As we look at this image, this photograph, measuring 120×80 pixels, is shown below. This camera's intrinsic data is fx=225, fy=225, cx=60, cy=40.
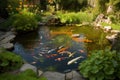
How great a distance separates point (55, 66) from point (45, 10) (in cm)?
1448

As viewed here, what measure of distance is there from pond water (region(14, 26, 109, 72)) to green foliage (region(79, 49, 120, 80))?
2.06 meters

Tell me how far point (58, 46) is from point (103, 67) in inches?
211

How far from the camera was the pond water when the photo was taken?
1001 cm

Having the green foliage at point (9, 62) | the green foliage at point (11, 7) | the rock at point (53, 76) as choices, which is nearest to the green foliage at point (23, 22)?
the green foliage at point (11, 7)

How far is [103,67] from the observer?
7141 mm

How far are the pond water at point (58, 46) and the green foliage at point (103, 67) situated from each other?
206 cm

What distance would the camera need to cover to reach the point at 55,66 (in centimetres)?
958

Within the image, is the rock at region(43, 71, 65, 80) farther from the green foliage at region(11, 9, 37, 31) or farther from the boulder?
the green foliage at region(11, 9, 37, 31)

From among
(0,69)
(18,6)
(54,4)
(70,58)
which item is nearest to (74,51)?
(70,58)

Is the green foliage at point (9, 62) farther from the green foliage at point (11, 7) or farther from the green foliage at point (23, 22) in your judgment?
the green foliage at point (11, 7)

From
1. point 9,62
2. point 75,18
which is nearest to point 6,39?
point 9,62

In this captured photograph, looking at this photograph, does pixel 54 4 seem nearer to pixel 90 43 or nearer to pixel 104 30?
pixel 104 30

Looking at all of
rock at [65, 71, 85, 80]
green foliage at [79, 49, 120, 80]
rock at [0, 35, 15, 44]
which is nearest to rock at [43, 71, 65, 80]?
rock at [65, 71, 85, 80]

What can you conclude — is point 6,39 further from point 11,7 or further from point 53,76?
point 11,7
